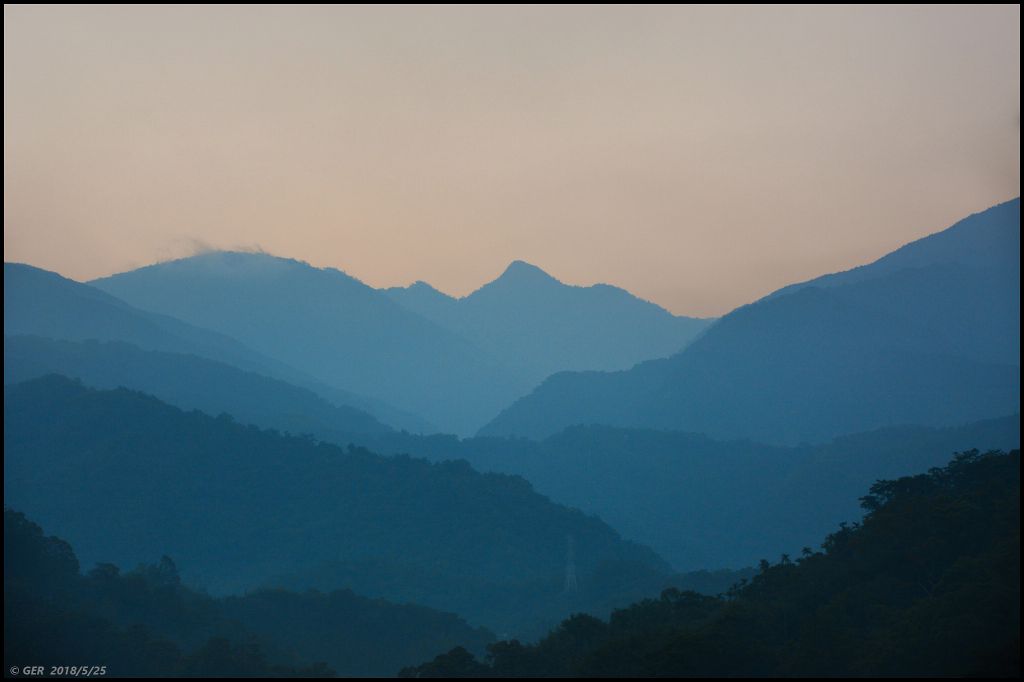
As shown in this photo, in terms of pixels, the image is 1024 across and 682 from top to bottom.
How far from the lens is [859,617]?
38.1 metres

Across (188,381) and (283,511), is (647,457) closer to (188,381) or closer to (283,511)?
(283,511)

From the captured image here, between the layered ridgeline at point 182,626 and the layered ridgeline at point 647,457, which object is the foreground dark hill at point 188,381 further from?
the layered ridgeline at point 182,626

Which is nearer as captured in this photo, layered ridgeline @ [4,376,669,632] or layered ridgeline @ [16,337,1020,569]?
layered ridgeline @ [4,376,669,632]

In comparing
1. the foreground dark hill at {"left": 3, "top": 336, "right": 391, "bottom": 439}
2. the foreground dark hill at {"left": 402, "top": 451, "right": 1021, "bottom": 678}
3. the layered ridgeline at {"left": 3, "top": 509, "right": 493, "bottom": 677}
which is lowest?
the layered ridgeline at {"left": 3, "top": 509, "right": 493, "bottom": 677}

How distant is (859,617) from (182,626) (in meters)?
39.2

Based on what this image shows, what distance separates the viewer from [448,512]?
11469 cm

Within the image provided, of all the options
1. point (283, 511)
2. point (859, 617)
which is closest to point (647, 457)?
point (283, 511)

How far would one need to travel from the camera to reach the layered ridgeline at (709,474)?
13325 cm

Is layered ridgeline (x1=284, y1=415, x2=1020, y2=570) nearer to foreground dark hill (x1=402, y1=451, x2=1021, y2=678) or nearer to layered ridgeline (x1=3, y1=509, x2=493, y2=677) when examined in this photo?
layered ridgeline (x1=3, y1=509, x2=493, y2=677)

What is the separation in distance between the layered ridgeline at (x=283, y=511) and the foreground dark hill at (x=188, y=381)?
2975 centimetres

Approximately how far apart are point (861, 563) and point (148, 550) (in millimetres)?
80176

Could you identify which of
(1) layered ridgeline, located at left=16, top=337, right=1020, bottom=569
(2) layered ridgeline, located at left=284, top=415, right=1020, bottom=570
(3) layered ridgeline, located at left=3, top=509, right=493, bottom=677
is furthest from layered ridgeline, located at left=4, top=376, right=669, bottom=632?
(2) layered ridgeline, located at left=284, top=415, right=1020, bottom=570

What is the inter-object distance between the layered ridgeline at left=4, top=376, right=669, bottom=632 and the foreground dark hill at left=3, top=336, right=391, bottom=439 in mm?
29748

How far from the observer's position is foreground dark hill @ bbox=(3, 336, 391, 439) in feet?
511
